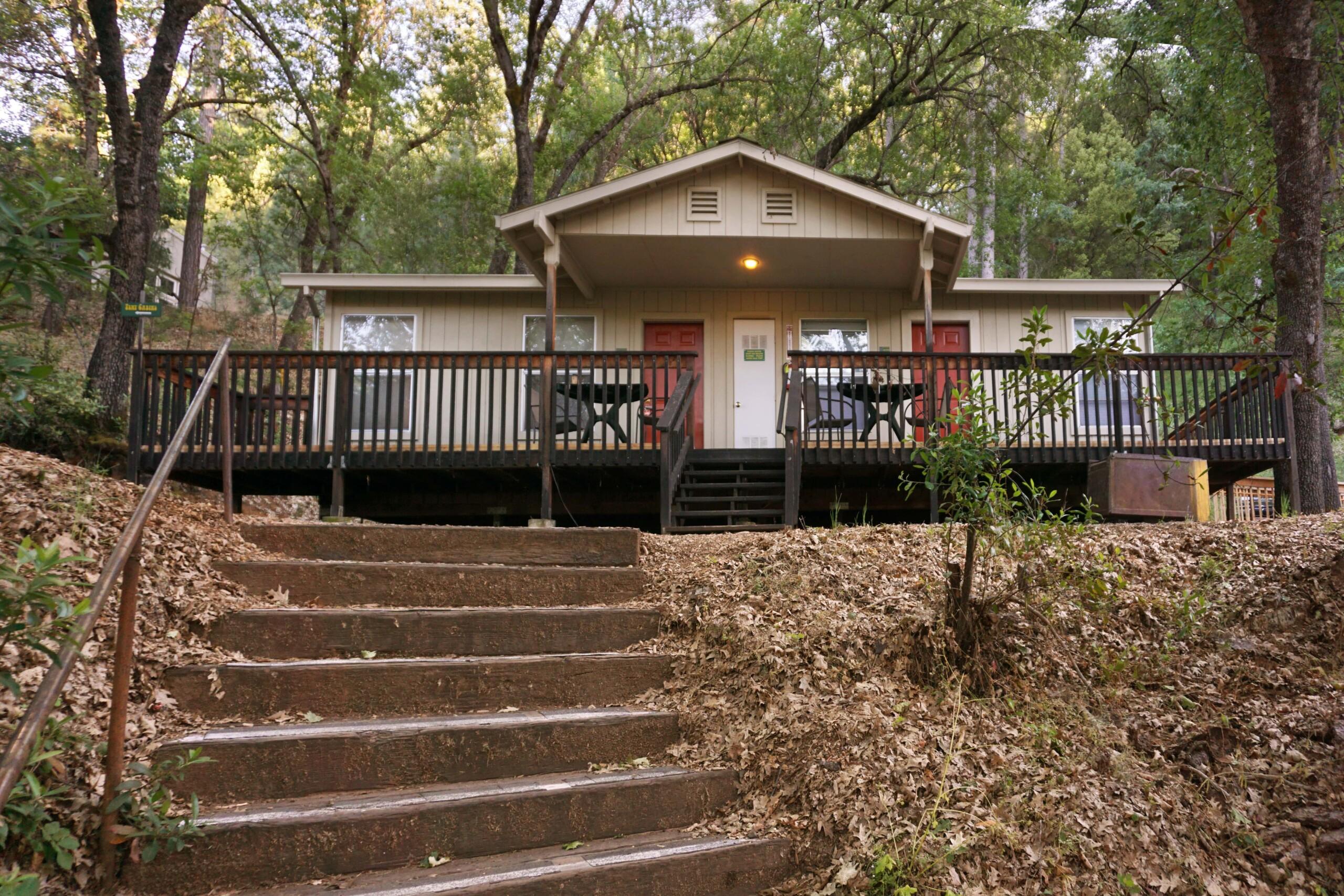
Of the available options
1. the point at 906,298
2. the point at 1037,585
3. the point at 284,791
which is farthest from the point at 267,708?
the point at 906,298

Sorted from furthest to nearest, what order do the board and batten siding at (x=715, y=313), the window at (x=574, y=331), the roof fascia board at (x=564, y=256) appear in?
the window at (x=574, y=331)
the board and batten siding at (x=715, y=313)
the roof fascia board at (x=564, y=256)

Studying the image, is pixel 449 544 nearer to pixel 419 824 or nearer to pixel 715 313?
pixel 419 824

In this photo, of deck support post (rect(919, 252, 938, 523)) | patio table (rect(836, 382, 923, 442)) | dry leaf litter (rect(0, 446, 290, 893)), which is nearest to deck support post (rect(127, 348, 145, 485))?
dry leaf litter (rect(0, 446, 290, 893))

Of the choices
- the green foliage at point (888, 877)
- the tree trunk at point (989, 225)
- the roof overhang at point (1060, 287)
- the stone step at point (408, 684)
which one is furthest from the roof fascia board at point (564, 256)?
the tree trunk at point (989, 225)

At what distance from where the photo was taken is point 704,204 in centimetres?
955

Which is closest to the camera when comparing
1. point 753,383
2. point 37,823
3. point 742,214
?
point 37,823

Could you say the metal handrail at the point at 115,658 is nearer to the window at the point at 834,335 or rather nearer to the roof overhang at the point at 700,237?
the roof overhang at the point at 700,237

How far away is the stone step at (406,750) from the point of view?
2.97 metres

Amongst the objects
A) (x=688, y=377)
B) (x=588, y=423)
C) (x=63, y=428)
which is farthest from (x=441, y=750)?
(x=63, y=428)

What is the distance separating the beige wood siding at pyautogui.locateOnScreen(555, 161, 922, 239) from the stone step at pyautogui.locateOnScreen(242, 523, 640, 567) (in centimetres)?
524

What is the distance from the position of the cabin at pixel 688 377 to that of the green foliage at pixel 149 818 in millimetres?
4801

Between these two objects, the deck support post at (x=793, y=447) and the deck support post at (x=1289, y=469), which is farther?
the deck support post at (x=1289, y=469)

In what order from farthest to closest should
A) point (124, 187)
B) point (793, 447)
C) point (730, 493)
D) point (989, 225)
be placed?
point (989, 225) < point (124, 187) < point (730, 493) < point (793, 447)

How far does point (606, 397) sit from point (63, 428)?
5.50m
